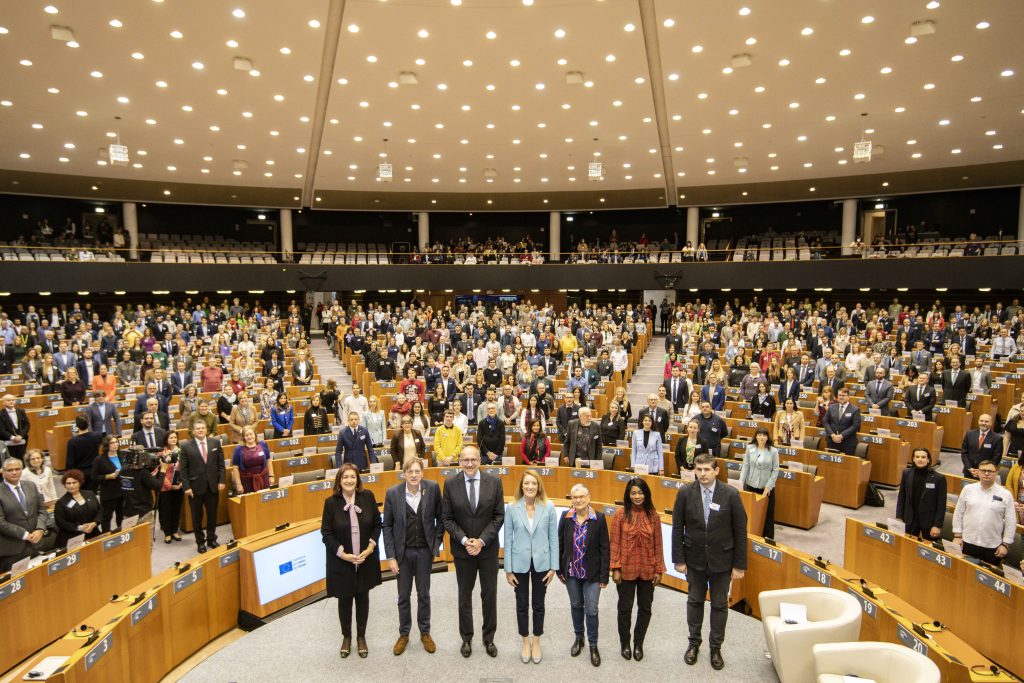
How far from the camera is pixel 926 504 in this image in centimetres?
516

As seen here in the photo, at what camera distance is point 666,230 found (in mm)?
26297

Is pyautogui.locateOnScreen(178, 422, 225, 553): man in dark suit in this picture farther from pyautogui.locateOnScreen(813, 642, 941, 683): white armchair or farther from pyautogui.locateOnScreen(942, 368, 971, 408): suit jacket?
pyautogui.locateOnScreen(942, 368, 971, 408): suit jacket

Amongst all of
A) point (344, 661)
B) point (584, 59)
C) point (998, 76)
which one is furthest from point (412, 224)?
point (344, 661)

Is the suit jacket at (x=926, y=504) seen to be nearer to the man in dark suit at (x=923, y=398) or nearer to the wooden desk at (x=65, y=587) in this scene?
the man in dark suit at (x=923, y=398)

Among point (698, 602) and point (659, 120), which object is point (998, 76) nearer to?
point (659, 120)

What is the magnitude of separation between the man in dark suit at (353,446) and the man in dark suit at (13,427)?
164 inches

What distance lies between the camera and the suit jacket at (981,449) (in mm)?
6367

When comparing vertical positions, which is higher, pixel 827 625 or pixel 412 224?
pixel 412 224

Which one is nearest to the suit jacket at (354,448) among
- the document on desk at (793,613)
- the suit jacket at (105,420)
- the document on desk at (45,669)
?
the suit jacket at (105,420)

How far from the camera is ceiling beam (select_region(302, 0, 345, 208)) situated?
9734 millimetres

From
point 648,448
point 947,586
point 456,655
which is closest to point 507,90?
point 648,448

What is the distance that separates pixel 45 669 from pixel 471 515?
8.21ft

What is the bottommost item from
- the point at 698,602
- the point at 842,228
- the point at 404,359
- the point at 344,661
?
the point at 344,661

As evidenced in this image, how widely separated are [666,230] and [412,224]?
1114cm
